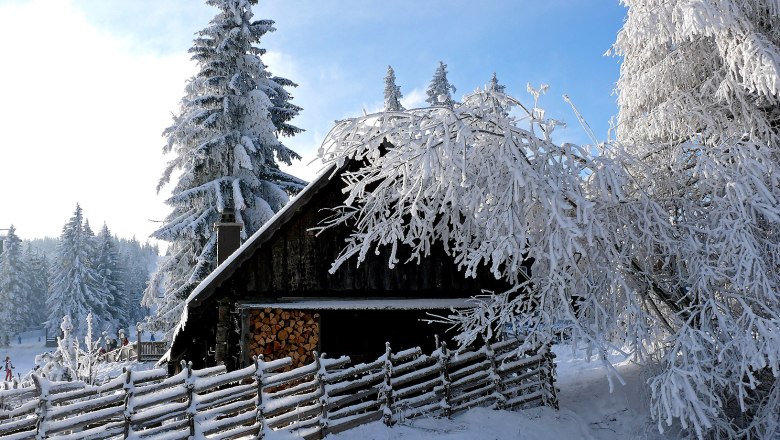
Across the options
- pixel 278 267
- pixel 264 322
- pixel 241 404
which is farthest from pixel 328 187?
pixel 241 404

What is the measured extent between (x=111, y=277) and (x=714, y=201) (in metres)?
61.7

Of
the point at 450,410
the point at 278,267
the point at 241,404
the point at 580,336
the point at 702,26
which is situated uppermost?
the point at 702,26

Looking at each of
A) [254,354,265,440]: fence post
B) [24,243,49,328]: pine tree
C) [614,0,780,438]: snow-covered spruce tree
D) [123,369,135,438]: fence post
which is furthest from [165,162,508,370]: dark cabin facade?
[24,243,49,328]: pine tree

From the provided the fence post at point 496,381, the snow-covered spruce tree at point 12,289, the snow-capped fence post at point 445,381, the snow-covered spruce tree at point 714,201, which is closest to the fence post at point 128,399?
the snow-capped fence post at point 445,381

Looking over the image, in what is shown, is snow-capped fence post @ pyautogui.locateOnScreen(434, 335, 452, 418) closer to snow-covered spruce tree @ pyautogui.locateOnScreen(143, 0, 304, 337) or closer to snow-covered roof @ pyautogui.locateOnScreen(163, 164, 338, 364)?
snow-covered roof @ pyautogui.locateOnScreen(163, 164, 338, 364)

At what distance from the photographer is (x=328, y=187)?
1080cm

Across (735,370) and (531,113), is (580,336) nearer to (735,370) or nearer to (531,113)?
(735,370)

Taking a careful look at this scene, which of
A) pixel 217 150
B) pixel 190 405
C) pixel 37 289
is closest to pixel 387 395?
pixel 190 405

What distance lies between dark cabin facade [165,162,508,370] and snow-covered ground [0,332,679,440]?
2326 millimetres

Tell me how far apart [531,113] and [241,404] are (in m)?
5.99

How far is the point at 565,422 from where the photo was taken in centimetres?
960

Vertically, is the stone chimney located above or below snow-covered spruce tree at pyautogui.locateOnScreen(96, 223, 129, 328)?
below

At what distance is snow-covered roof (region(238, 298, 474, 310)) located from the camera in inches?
404

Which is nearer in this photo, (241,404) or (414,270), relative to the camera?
(241,404)
